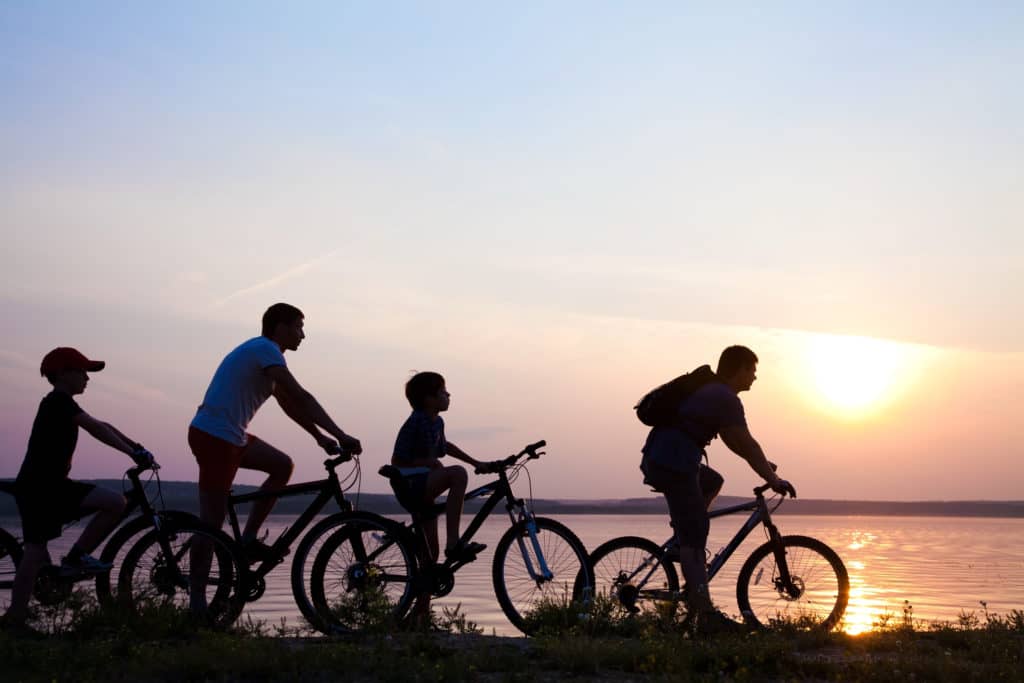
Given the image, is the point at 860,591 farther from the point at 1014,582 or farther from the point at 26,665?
the point at 26,665

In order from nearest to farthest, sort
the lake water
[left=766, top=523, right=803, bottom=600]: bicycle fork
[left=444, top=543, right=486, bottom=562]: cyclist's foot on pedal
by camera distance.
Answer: [left=444, top=543, right=486, bottom=562]: cyclist's foot on pedal, [left=766, top=523, right=803, bottom=600]: bicycle fork, the lake water

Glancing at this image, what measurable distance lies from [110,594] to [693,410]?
437 cm

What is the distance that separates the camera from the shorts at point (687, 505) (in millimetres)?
8438

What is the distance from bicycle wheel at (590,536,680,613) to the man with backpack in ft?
1.18

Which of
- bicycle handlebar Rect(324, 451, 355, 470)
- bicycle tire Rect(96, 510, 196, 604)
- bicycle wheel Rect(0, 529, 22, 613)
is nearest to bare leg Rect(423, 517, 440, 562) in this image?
bicycle handlebar Rect(324, 451, 355, 470)

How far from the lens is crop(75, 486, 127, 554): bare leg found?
26.3ft

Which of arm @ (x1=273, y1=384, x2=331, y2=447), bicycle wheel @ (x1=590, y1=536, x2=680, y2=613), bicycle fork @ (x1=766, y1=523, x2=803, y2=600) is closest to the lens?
arm @ (x1=273, y1=384, x2=331, y2=447)

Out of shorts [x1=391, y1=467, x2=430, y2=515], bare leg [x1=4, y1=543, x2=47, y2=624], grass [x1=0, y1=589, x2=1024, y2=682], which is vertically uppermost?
shorts [x1=391, y1=467, x2=430, y2=515]

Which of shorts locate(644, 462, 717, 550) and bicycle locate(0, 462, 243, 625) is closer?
bicycle locate(0, 462, 243, 625)

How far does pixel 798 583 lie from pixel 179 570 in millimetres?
4659

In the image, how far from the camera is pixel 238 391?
7785 millimetres

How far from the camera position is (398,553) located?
8148mm

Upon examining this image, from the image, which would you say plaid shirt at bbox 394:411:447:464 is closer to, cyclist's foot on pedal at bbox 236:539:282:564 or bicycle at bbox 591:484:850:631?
cyclist's foot on pedal at bbox 236:539:282:564

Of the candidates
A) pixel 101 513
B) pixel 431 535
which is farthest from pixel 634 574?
pixel 101 513
